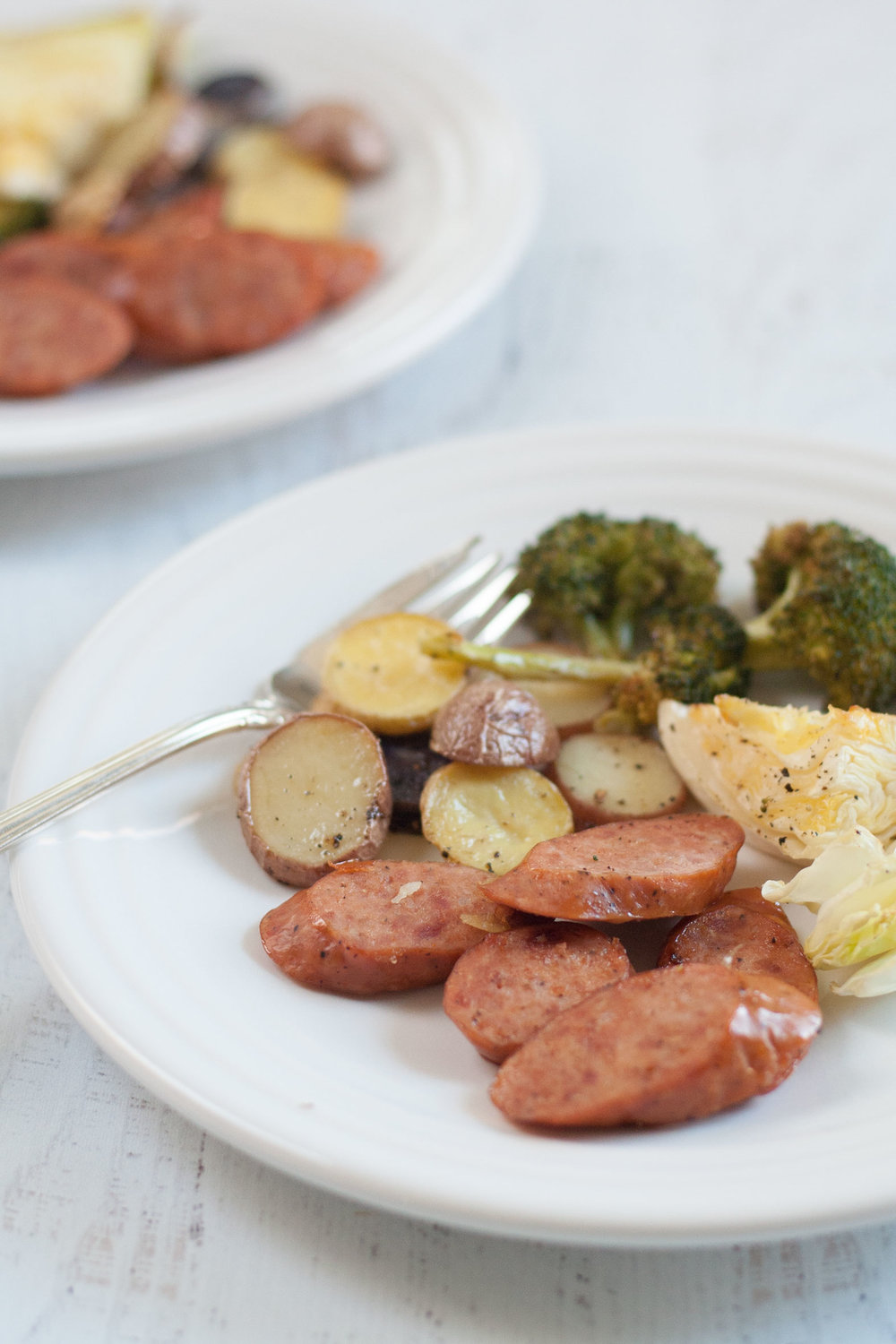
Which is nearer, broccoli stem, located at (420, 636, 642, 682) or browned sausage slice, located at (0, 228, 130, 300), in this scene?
broccoli stem, located at (420, 636, 642, 682)

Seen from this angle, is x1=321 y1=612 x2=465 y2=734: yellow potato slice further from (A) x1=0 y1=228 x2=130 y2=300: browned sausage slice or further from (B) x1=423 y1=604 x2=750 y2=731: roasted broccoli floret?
(A) x1=0 y1=228 x2=130 y2=300: browned sausage slice

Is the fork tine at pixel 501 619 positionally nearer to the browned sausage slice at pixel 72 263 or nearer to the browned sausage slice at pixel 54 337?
the browned sausage slice at pixel 54 337

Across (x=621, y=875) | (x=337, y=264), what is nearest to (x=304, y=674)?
(x=621, y=875)

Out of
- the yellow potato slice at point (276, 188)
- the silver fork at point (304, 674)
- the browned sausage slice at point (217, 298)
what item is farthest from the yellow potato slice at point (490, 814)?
the yellow potato slice at point (276, 188)

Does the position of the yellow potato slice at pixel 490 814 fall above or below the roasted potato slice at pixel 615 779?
below

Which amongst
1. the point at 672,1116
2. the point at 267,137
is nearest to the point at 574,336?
the point at 267,137

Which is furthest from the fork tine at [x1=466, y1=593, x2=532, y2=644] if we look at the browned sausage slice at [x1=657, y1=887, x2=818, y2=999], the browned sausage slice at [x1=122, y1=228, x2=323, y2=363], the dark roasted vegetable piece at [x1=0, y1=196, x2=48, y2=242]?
the dark roasted vegetable piece at [x1=0, y1=196, x2=48, y2=242]

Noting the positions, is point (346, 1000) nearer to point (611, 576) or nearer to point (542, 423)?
point (611, 576)
